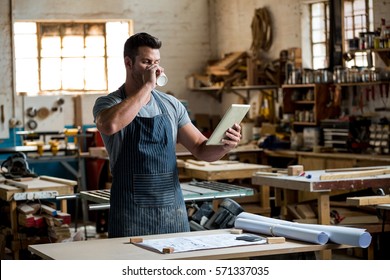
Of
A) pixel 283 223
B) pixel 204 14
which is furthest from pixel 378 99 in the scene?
pixel 283 223

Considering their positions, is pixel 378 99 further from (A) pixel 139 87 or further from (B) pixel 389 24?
(A) pixel 139 87

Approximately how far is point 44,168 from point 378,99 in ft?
14.9

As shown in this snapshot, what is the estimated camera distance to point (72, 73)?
11609 millimetres

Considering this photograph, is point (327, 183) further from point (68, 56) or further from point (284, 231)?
point (68, 56)

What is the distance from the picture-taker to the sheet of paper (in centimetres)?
346

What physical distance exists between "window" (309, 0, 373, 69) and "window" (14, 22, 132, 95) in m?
2.84

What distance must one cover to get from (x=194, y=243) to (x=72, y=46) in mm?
8377

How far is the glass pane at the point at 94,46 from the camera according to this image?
11.6m

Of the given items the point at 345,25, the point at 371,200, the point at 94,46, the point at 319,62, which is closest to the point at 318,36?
the point at 319,62

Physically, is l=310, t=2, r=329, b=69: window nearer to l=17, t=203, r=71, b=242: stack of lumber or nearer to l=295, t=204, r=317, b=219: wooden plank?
l=295, t=204, r=317, b=219: wooden plank

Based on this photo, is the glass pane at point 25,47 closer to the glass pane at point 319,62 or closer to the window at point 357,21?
the glass pane at point 319,62

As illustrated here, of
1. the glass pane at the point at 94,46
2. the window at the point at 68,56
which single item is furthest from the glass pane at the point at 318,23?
the glass pane at the point at 94,46

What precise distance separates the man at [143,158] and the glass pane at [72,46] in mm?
7810

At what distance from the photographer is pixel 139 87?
3795mm
